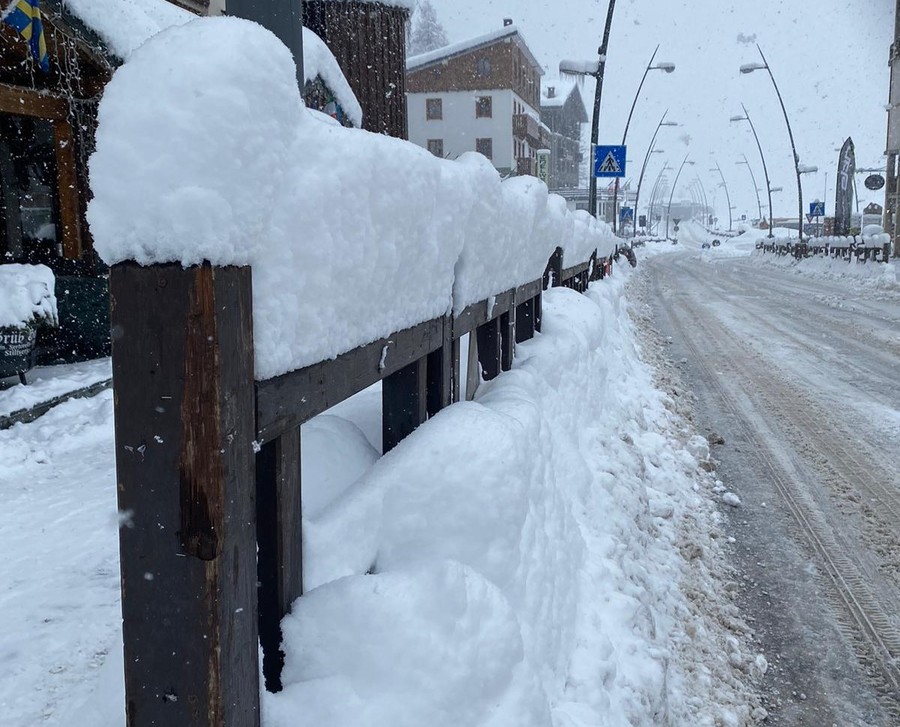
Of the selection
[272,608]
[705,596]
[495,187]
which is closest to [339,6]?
[495,187]

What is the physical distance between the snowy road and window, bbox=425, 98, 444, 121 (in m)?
43.1

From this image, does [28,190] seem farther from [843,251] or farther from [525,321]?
[843,251]

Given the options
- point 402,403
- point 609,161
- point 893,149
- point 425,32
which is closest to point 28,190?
point 402,403

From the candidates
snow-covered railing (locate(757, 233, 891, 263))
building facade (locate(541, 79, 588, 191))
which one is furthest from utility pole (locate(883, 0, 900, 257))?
building facade (locate(541, 79, 588, 191))

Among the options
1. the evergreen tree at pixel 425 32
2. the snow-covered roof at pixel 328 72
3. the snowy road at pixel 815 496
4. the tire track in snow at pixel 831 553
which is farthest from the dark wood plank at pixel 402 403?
the evergreen tree at pixel 425 32

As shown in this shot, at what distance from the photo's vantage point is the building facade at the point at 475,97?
171 feet

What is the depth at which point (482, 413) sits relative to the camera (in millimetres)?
3055

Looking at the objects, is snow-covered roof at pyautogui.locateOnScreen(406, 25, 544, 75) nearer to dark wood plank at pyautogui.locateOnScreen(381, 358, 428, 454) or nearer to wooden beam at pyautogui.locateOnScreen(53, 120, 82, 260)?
wooden beam at pyautogui.locateOnScreen(53, 120, 82, 260)

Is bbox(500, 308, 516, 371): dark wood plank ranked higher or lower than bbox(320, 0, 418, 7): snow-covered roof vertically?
lower

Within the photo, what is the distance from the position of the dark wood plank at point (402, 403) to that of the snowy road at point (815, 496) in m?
2.22

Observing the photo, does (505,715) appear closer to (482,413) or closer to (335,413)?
A: (482,413)

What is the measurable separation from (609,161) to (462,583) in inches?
715

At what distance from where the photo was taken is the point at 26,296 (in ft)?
24.9

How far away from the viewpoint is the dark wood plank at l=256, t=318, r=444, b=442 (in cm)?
177
